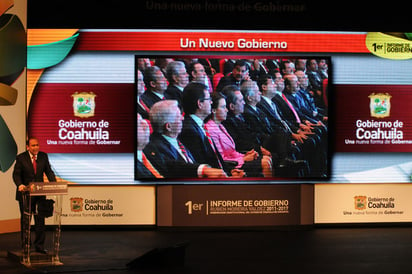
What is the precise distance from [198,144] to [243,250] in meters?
2.51

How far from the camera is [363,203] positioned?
35.8 ft

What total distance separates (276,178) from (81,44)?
397 centimetres

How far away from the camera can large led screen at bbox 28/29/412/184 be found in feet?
34.7

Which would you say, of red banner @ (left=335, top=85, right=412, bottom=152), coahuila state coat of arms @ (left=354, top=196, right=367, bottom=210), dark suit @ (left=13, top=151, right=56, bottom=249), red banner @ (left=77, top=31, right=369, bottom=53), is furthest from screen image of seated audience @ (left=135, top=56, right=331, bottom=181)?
dark suit @ (left=13, top=151, right=56, bottom=249)

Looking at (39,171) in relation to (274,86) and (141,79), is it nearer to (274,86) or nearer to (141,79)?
(141,79)

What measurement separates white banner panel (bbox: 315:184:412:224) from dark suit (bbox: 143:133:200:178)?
7.24 ft

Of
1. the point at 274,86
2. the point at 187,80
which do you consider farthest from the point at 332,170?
the point at 187,80

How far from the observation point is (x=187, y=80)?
10.6 m

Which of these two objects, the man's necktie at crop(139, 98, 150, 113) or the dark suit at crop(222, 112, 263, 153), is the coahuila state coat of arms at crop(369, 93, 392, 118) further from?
the man's necktie at crop(139, 98, 150, 113)

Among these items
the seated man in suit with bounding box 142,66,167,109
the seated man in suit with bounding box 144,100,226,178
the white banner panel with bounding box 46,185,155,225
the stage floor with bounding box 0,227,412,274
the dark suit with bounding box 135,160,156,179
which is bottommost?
the stage floor with bounding box 0,227,412,274

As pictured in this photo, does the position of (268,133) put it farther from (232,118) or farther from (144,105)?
(144,105)

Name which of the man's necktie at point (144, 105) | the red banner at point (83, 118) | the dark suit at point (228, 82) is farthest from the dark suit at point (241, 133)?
the red banner at point (83, 118)

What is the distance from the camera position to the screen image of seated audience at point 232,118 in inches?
416

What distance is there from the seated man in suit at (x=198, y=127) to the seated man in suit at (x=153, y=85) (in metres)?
0.40
